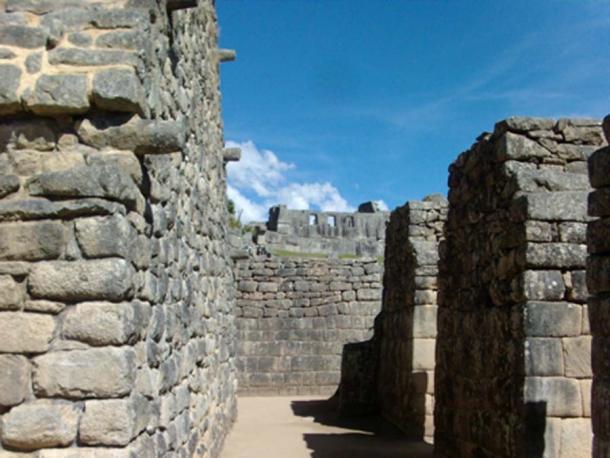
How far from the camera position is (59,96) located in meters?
4.11

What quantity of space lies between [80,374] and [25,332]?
0.39 metres

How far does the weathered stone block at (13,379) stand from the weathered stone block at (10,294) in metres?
0.27

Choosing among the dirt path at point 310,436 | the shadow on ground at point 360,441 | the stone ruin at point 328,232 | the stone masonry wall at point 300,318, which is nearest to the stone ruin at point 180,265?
the shadow on ground at point 360,441

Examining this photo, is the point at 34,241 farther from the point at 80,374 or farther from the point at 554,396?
the point at 554,396

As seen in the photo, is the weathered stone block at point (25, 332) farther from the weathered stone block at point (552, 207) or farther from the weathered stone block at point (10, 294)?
the weathered stone block at point (552, 207)

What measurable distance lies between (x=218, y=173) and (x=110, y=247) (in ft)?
19.4

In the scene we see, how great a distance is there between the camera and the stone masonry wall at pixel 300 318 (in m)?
17.5

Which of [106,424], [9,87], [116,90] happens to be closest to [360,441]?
[106,424]

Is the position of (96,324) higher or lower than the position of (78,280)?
lower

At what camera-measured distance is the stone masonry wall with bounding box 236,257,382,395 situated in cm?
1755

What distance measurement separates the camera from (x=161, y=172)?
5.19 metres

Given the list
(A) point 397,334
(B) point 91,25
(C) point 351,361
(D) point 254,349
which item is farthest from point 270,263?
(B) point 91,25

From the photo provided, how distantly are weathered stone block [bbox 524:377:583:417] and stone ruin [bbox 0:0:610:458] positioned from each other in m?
0.01

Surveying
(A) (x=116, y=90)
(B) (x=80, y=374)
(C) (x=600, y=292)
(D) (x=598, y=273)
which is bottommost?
(B) (x=80, y=374)
